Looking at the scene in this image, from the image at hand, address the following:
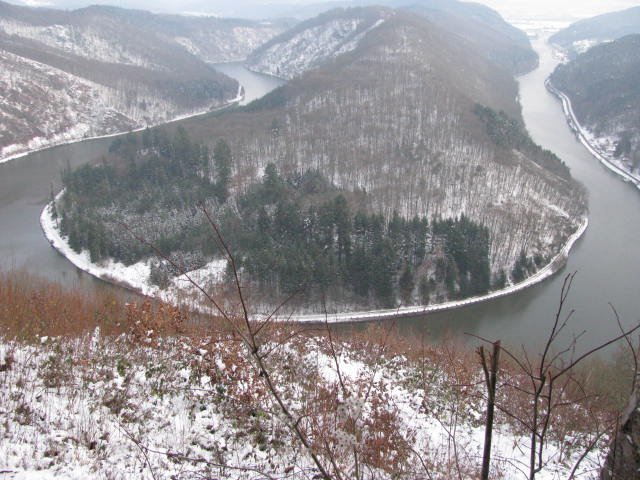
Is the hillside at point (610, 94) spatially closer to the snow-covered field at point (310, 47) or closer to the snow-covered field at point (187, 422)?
the snow-covered field at point (310, 47)

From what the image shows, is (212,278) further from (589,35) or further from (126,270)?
(589,35)

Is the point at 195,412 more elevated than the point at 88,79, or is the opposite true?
the point at 195,412

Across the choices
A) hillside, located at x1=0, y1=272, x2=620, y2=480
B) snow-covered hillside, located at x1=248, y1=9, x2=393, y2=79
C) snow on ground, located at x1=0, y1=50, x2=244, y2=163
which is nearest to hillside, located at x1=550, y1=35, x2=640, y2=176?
snow-covered hillside, located at x1=248, y1=9, x2=393, y2=79

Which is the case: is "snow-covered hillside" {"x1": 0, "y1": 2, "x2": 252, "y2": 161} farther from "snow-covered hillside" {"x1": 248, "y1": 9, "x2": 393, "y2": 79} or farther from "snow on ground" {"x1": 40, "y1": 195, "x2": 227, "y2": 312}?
"snow on ground" {"x1": 40, "y1": 195, "x2": 227, "y2": 312}

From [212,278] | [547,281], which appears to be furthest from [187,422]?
[547,281]

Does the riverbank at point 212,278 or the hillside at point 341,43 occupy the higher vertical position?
the hillside at point 341,43

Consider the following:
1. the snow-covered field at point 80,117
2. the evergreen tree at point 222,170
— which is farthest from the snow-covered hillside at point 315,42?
the evergreen tree at point 222,170

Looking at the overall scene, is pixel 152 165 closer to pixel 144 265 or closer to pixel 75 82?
pixel 144 265
